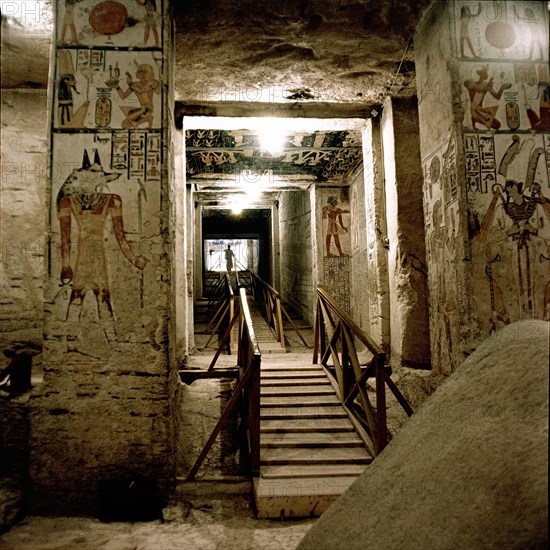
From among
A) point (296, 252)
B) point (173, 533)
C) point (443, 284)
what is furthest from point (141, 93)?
point (296, 252)

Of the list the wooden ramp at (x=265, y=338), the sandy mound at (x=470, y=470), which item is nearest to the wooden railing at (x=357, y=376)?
the wooden ramp at (x=265, y=338)

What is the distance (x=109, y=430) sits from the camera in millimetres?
3287

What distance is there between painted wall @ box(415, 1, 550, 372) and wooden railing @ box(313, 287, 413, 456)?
57cm

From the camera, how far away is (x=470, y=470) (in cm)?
155

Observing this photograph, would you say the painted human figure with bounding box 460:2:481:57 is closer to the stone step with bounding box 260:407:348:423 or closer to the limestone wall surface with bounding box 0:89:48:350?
the stone step with bounding box 260:407:348:423

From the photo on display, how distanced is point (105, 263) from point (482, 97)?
11.3 feet

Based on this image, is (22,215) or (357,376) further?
(22,215)

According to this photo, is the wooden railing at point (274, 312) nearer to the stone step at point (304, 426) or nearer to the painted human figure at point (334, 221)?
the painted human figure at point (334, 221)

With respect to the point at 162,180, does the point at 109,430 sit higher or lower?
lower

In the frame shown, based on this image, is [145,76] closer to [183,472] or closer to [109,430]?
[109,430]

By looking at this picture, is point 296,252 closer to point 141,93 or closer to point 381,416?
point 381,416

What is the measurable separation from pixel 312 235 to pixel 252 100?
379cm

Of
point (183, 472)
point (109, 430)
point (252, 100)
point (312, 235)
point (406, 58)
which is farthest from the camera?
point (312, 235)

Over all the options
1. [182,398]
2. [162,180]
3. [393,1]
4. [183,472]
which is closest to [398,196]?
[393,1]
